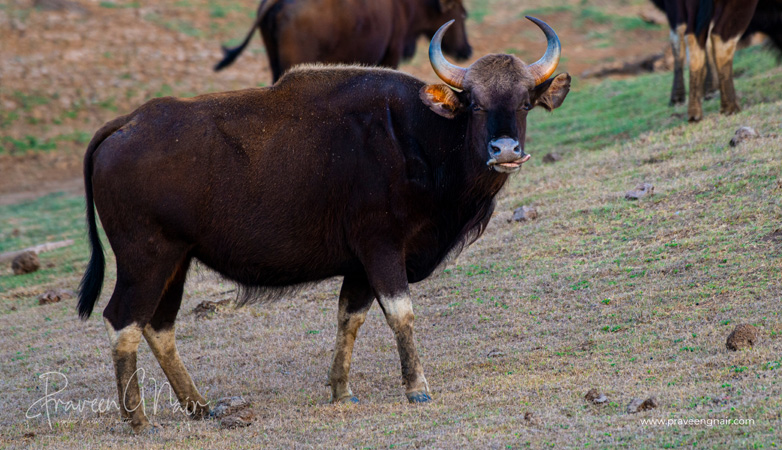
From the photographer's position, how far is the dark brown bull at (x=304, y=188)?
20.1 ft

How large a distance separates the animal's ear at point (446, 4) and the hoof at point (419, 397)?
36.3 ft

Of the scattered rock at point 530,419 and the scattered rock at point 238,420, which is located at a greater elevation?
the scattered rock at point 530,419

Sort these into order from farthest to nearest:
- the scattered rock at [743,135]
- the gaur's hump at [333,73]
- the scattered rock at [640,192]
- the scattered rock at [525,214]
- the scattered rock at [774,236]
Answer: the scattered rock at [743,135] → the scattered rock at [525,214] → the scattered rock at [640,192] → the scattered rock at [774,236] → the gaur's hump at [333,73]

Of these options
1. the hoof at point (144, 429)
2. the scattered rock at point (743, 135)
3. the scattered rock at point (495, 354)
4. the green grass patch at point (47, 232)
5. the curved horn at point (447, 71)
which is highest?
the curved horn at point (447, 71)

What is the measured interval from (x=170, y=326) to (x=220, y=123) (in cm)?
149

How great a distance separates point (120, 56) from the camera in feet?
75.7

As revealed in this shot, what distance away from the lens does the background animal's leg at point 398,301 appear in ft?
20.2

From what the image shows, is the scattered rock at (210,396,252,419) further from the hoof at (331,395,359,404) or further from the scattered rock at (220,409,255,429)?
the hoof at (331,395,359,404)

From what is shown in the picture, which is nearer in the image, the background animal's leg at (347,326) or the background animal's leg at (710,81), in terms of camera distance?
the background animal's leg at (347,326)

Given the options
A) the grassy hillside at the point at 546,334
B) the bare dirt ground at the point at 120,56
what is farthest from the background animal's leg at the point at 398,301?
the bare dirt ground at the point at 120,56

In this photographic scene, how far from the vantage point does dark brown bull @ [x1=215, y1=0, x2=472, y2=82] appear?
13.3 meters

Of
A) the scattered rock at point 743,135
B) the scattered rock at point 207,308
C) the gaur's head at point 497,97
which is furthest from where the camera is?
the scattered rock at point 743,135

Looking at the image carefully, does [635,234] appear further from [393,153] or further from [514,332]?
[393,153]

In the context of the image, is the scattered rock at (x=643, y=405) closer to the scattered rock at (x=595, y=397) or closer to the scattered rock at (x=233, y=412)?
the scattered rock at (x=595, y=397)
